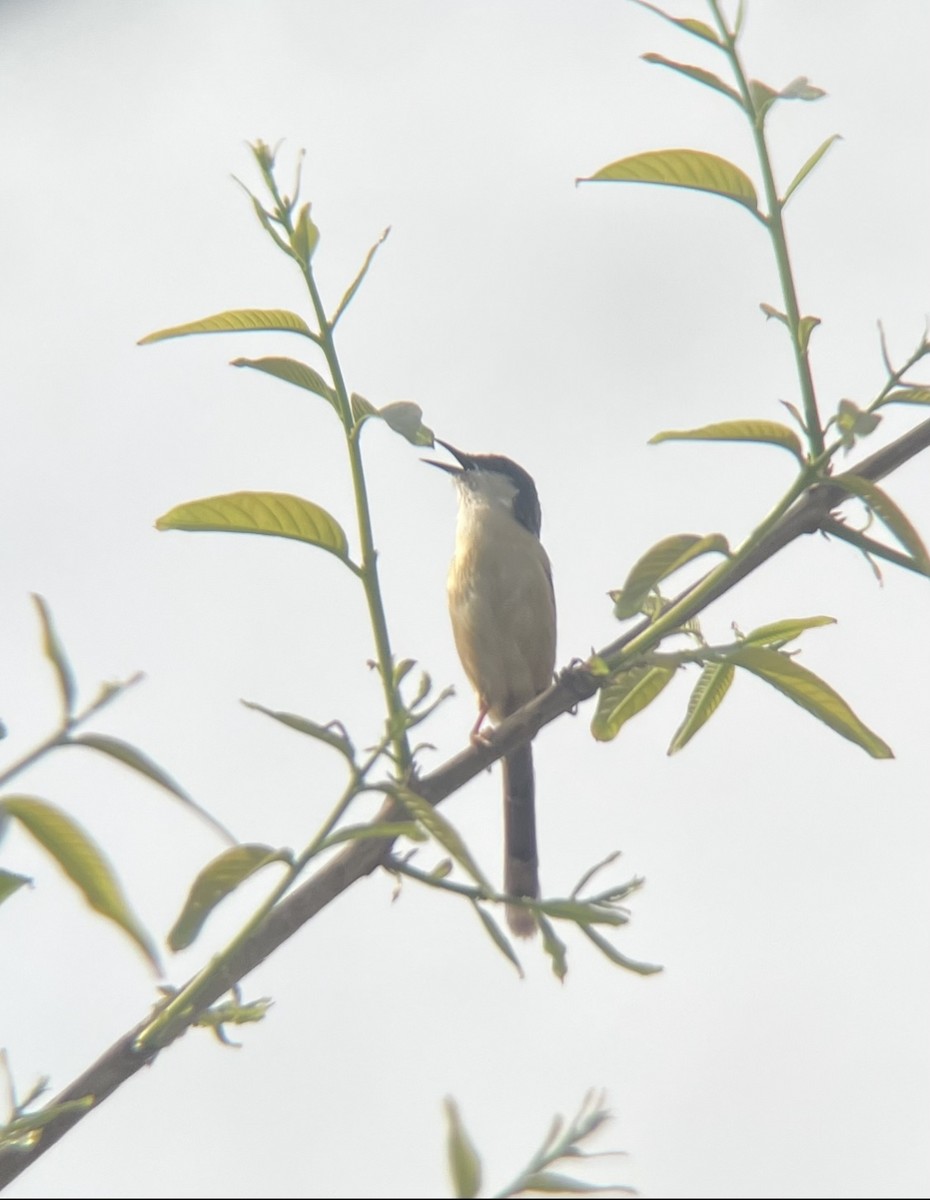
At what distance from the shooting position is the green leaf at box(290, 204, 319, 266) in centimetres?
203

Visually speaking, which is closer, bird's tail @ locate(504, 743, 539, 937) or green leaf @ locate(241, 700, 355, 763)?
green leaf @ locate(241, 700, 355, 763)

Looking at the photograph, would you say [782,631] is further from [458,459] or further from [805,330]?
[458,459]

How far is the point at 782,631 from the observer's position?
214 cm

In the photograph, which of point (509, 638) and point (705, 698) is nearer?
point (705, 698)

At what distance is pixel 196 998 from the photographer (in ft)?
5.45

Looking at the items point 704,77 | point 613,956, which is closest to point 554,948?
point 613,956

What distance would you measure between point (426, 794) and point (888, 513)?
0.68 metres

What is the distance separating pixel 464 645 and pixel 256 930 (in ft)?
15.7

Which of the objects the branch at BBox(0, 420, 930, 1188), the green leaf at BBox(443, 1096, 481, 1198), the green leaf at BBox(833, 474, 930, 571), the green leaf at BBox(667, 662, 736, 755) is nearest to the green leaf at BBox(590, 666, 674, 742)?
the green leaf at BBox(667, 662, 736, 755)

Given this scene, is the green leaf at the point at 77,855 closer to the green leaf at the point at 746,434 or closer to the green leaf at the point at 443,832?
the green leaf at the point at 443,832

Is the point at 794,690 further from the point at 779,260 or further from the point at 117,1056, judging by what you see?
the point at 117,1056

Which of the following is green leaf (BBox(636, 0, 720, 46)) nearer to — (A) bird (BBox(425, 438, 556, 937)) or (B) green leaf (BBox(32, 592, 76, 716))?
(B) green leaf (BBox(32, 592, 76, 716))

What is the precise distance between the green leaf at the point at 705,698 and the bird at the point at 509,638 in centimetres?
372

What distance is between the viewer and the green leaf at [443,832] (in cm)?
159
